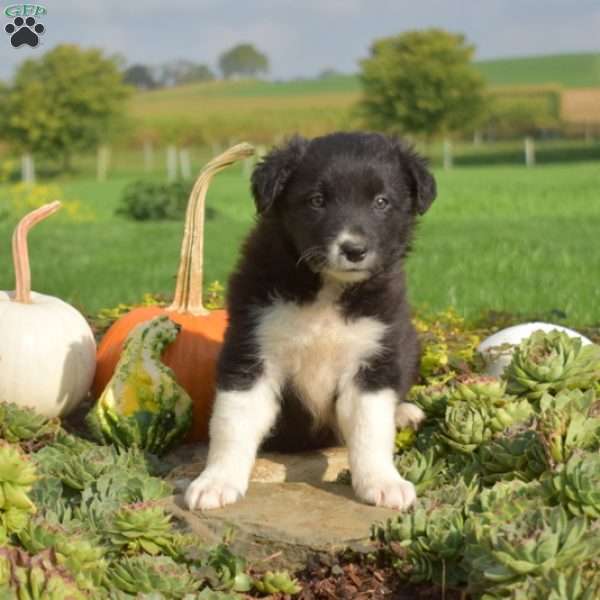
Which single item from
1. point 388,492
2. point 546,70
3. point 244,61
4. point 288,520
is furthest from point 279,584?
point 244,61

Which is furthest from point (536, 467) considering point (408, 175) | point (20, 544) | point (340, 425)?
point (20, 544)

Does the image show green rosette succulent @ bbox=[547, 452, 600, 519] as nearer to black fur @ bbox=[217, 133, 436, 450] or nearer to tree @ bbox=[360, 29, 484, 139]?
black fur @ bbox=[217, 133, 436, 450]

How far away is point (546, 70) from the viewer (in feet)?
311

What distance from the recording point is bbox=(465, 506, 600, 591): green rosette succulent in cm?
260

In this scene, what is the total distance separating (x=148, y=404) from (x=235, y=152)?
142cm

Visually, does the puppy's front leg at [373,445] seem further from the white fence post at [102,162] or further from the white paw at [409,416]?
the white fence post at [102,162]

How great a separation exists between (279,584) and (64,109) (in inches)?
2263

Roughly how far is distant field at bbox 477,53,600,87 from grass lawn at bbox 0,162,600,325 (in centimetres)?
6807

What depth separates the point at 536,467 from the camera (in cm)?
353

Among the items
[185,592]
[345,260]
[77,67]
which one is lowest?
[185,592]

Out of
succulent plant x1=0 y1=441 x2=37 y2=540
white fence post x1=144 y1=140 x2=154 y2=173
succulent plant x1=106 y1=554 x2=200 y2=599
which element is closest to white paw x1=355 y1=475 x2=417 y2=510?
succulent plant x1=106 y1=554 x2=200 y2=599

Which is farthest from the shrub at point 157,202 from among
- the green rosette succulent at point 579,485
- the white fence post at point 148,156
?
the white fence post at point 148,156

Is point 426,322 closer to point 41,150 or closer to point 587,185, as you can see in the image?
point 587,185

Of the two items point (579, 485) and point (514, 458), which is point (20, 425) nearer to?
point (514, 458)
